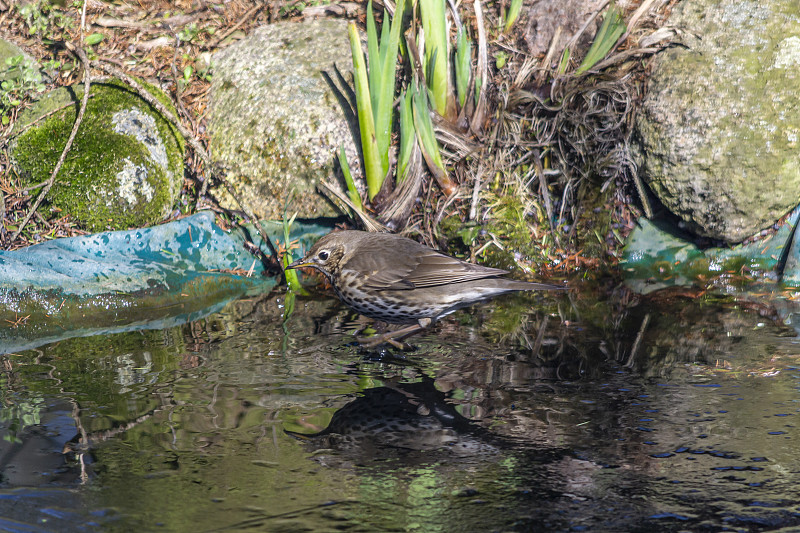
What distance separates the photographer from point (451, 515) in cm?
275

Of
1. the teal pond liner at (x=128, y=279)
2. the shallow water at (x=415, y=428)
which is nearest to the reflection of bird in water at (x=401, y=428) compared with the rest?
the shallow water at (x=415, y=428)

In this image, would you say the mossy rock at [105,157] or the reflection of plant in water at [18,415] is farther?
the mossy rock at [105,157]

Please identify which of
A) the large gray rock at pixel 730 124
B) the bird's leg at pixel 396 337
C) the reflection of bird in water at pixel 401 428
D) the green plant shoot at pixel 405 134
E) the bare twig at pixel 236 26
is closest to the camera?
the reflection of bird in water at pixel 401 428

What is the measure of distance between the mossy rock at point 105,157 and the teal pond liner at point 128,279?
37 cm

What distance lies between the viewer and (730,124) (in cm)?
636

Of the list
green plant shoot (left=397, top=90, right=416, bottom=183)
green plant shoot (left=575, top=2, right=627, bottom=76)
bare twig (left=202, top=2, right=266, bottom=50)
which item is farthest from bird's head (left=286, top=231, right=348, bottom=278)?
bare twig (left=202, top=2, right=266, bottom=50)

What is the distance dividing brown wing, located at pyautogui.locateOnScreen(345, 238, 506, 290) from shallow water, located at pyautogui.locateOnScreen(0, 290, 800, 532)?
45 centimetres

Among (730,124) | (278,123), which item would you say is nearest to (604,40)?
(730,124)

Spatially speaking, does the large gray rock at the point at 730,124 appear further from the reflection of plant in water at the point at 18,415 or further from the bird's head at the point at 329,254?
the reflection of plant in water at the point at 18,415

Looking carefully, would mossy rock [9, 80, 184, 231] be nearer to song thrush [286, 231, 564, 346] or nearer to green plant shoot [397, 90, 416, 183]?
green plant shoot [397, 90, 416, 183]

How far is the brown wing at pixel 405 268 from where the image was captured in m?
4.82

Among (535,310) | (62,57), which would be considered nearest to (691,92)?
(535,310)

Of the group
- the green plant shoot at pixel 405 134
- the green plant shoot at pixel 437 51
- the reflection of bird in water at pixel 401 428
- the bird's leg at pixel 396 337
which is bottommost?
the reflection of bird in water at pixel 401 428

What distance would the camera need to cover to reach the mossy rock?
6637 millimetres
